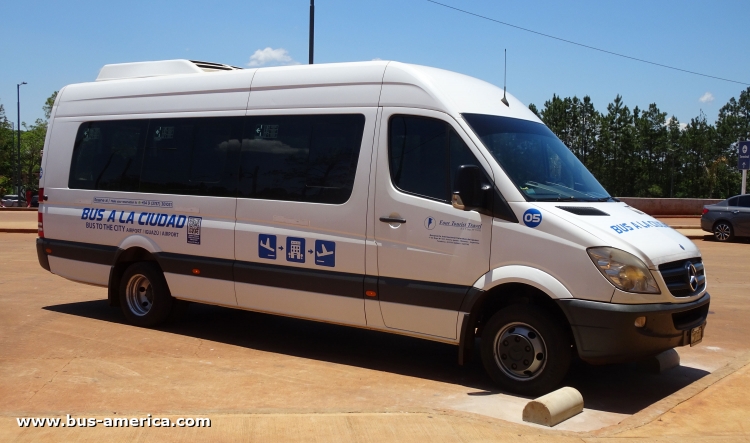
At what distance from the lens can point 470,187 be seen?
6.52 metres

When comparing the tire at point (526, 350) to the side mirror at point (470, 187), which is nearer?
the tire at point (526, 350)

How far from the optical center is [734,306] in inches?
443

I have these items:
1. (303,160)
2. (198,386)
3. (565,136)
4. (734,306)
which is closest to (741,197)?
(734,306)

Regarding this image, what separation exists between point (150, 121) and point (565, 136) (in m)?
85.0

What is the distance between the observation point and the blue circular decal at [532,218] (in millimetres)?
6371

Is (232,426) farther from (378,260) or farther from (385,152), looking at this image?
(385,152)

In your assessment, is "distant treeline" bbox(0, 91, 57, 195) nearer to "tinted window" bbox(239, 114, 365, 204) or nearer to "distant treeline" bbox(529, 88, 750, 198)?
"distant treeline" bbox(529, 88, 750, 198)

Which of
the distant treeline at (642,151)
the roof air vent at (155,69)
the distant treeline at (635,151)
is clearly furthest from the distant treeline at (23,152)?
the roof air vent at (155,69)

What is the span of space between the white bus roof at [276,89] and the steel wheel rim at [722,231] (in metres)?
17.3

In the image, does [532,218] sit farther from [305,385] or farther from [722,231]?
[722,231]

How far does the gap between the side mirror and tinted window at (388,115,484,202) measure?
24 cm

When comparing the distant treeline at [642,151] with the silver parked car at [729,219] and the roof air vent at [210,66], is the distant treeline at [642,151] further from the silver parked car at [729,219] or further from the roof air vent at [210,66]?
the roof air vent at [210,66]

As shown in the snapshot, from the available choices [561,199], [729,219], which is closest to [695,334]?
[561,199]

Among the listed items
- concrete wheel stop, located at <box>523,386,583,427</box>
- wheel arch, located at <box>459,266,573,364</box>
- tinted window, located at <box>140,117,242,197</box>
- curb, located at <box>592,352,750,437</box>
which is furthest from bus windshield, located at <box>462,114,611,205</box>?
tinted window, located at <box>140,117,242,197</box>
